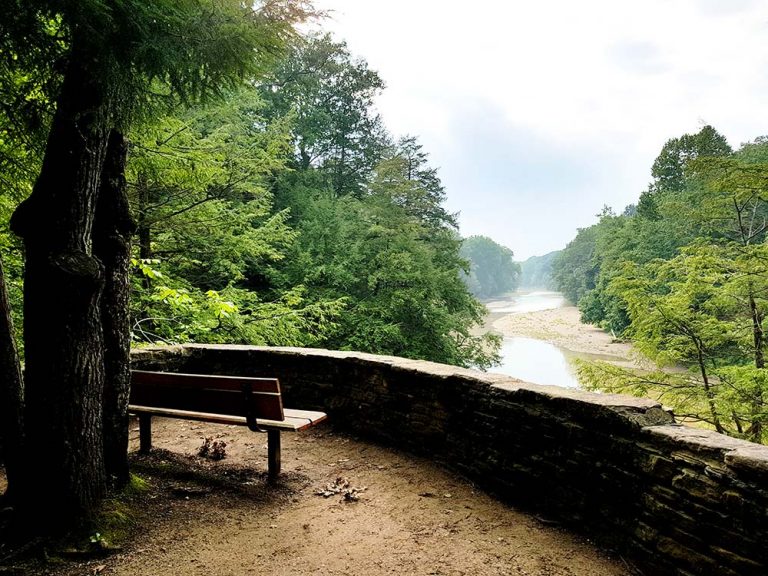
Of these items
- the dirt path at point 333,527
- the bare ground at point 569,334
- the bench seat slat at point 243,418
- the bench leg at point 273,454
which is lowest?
the bare ground at point 569,334

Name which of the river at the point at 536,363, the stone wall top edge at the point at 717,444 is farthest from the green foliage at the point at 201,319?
the river at the point at 536,363

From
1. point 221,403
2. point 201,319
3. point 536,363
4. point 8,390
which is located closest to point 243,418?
point 221,403

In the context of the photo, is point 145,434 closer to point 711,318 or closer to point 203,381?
point 203,381

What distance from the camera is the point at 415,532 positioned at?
9.50 feet

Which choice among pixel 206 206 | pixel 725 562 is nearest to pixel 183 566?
pixel 725 562

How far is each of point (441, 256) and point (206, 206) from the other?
39.4 feet

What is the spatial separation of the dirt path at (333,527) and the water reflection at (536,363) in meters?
15.0

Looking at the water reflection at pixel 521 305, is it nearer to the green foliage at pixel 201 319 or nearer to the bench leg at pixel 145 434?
the green foliage at pixel 201 319

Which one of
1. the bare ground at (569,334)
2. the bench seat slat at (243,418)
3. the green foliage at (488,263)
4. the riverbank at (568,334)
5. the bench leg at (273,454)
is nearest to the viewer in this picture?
the bench seat slat at (243,418)

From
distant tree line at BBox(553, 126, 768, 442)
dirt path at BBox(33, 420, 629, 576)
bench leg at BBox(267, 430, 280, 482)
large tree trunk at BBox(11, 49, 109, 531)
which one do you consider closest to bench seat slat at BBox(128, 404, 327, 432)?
bench leg at BBox(267, 430, 280, 482)

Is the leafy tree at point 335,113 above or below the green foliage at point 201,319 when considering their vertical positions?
above

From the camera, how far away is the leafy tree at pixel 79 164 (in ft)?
7.75

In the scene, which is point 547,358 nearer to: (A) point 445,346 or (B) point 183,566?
(A) point 445,346

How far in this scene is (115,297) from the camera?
3.17 m
